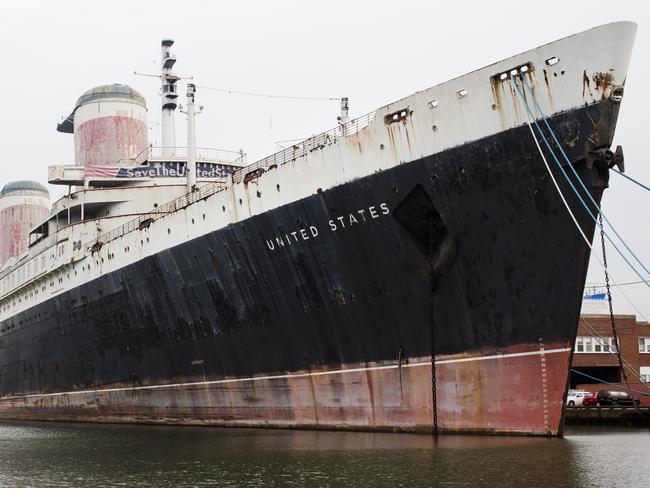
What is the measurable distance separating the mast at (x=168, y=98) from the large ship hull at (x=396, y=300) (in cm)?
977

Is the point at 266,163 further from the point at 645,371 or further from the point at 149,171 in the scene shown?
the point at 645,371

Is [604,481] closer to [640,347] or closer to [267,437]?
[267,437]

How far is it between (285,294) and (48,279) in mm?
13871

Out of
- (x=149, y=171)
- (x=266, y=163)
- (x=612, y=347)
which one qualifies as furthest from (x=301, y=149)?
(x=612, y=347)

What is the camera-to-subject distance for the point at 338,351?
16.9 meters

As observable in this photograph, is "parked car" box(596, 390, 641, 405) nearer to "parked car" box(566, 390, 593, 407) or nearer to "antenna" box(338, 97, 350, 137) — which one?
"parked car" box(566, 390, 593, 407)

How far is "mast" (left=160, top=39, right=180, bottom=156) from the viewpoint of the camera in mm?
30156

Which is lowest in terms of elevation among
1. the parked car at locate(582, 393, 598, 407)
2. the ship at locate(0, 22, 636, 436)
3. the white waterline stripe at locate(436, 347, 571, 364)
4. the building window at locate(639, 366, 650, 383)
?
the parked car at locate(582, 393, 598, 407)

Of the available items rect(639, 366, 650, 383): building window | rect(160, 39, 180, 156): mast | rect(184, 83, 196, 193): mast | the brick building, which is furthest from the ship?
rect(639, 366, 650, 383): building window

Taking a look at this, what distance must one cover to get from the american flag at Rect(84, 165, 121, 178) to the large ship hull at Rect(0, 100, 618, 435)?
262 inches

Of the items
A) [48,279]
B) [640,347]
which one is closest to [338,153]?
[48,279]

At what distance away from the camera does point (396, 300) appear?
51.8ft

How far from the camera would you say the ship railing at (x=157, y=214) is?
20667 millimetres

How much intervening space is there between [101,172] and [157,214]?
5.63 meters
